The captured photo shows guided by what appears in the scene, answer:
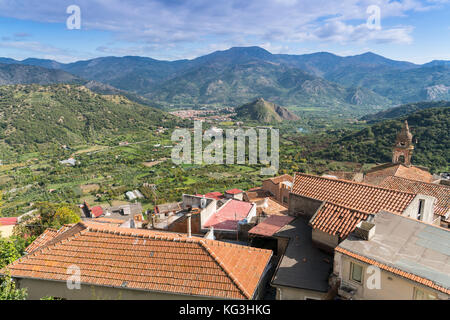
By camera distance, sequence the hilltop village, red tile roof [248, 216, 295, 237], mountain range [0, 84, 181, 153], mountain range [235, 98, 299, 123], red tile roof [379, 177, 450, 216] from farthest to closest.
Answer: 1. mountain range [235, 98, 299, 123]
2. mountain range [0, 84, 181, 153]
3. red tile roof [379, 177, 450, 216]
4. red tile roof [248, 216, 295, 237]
5. the hilltop village

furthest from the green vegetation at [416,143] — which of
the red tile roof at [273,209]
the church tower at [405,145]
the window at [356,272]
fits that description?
the window at [356,272]

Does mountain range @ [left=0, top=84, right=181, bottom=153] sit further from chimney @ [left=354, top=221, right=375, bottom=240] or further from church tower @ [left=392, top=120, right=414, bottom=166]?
chimney @ [left=354, top=221, right=375, bottom=240]

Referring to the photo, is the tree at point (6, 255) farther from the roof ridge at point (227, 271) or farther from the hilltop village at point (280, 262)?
the roof ridge at point (227, 271)

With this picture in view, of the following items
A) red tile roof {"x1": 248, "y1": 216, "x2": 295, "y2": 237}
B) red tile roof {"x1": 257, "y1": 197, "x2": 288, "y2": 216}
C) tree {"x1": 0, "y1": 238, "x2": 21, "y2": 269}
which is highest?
red tile roof {"x1": 248, "y1": 216, "x2": 295, "y2": 237}

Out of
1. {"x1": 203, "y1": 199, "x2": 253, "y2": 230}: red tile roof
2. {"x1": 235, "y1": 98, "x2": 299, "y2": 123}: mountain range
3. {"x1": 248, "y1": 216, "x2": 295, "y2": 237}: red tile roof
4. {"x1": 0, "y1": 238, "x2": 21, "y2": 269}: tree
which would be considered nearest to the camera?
{"x1": 0, "y1": 238, "x2": 21, "y2": 269}: tree

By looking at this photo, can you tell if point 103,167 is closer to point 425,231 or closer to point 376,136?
point 376,136

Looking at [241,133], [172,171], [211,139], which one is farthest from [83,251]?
[241,133]

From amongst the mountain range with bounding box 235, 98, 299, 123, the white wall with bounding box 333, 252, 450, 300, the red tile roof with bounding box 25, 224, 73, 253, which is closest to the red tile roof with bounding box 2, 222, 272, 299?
the white wall with bounding box 333, 252, 450, 300
